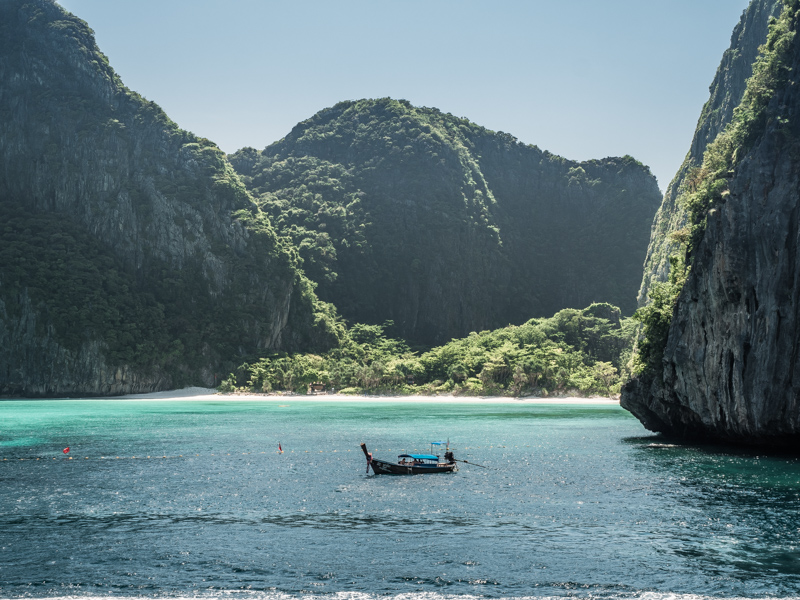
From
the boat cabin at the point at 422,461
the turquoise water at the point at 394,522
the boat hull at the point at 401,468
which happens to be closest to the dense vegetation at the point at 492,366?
the turquoise water at the point at 394,522

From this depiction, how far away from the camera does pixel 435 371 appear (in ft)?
454

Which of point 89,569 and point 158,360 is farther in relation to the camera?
point 158,360

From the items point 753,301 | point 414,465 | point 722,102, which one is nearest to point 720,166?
point 753,301

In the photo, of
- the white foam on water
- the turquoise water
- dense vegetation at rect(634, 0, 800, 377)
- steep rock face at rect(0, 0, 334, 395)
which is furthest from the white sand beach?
the white foam on water

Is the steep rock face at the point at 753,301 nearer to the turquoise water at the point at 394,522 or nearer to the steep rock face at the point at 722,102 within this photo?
the turquoise water at the point at 394,522

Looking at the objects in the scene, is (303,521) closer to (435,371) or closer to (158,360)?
(435,371)

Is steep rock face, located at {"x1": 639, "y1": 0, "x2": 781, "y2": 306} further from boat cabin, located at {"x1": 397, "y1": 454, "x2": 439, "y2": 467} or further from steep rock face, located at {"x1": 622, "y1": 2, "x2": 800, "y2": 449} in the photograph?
boat cabin, located at {"x1": 397, "y1": 454, "x2": 439, "y2": 467}

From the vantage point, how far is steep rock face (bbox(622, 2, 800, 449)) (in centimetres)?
3828

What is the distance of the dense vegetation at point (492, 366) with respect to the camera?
396 feet

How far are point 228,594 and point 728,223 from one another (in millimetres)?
34599

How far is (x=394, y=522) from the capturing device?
2820 centimetres

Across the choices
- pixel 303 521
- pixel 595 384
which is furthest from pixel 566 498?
pixel 595 384

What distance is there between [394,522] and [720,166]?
34.3 metres

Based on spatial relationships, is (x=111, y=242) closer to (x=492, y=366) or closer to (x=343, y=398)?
(x=343, y=398)
